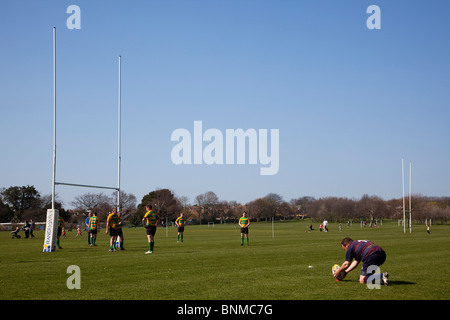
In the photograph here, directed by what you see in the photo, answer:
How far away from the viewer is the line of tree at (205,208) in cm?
11711

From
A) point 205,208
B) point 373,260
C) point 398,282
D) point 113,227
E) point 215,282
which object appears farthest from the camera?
point 205,208

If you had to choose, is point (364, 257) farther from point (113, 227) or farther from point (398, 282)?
point (113, 227)

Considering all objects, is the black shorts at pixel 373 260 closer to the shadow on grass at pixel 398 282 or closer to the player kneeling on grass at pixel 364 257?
the player kneeling on grass at pixel 364 257

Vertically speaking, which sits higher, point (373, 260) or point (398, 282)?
point (373, 260)

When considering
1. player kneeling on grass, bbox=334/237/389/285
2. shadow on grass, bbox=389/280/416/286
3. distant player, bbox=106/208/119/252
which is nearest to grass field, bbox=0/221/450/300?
shadow on grass, bbox=389/280/416/286

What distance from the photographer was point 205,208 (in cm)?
16862

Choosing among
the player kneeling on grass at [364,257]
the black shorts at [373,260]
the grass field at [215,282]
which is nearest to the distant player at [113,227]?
the grass field at [215,282]

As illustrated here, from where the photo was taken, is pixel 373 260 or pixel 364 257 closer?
pixel 373 260

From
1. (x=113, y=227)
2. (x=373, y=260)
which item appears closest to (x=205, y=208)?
(x=113, y=227)

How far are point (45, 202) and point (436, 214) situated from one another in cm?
10105

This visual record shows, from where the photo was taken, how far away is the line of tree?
117 m
